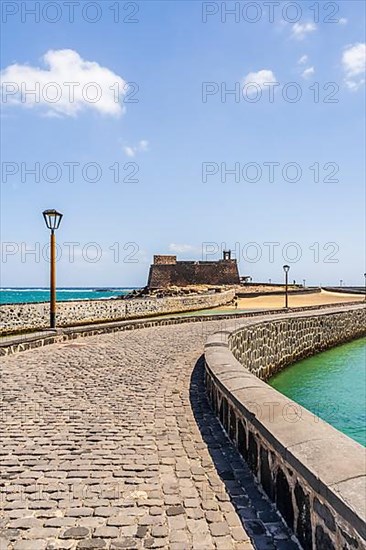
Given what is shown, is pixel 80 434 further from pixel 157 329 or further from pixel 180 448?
pixel 157 329

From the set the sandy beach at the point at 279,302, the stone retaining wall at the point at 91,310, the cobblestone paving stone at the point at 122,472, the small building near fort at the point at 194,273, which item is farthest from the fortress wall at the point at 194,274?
the cobblestone paving stone at the point at 122,472

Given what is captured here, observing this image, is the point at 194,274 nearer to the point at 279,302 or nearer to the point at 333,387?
the point at 279,302

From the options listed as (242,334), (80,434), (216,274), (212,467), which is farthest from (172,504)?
(216,274)

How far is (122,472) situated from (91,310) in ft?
74.8

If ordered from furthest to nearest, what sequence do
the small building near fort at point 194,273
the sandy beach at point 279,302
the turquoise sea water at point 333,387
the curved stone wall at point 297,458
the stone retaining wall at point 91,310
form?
the small building near fort at point 194,273, the sandy beach at point 279,302, the stone retaining wall at point 91,310, the turquoise sea water at point 333,387, the curved stone wall at point 297,458

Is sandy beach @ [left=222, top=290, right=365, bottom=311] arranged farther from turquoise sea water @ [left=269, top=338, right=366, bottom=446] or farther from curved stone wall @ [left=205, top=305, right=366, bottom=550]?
curved stone wall @ [left=205, top=305, right=366, bottom=550]

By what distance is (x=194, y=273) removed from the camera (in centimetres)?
7425

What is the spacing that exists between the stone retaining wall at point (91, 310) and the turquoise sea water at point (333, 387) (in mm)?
10859

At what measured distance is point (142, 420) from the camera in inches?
223

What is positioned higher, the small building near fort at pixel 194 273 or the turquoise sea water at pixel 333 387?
the small building near fort at pixel 194 273

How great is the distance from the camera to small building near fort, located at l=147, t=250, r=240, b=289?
7356 cm

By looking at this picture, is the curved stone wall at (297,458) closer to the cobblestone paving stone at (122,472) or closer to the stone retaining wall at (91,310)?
the cobblestone paving stone at (122,472)

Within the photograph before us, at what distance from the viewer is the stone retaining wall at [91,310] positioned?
1973 centimetres

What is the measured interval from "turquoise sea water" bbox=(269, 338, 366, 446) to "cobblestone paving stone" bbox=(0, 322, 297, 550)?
10.6 feet
